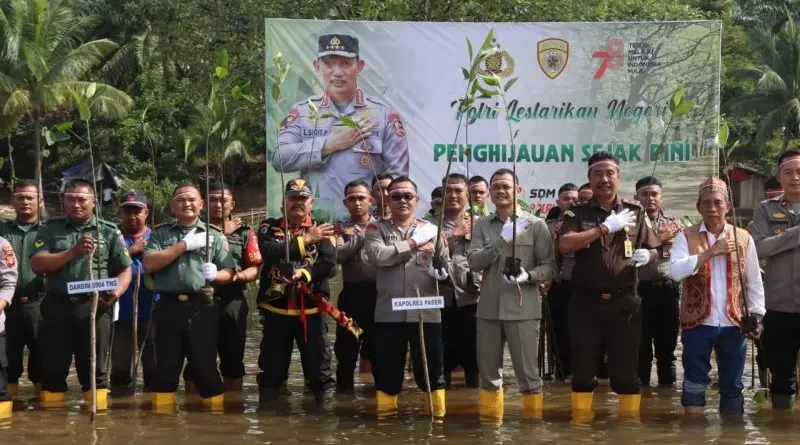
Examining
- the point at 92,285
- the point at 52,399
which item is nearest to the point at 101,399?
the point at 52,399

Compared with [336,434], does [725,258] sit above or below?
above

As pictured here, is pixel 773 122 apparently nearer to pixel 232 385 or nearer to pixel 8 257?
pixel 232 385

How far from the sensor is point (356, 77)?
42.9 feet

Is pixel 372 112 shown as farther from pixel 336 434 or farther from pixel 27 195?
pixel 336 434

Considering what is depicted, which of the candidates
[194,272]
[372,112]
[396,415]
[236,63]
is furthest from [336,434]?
[236,63]

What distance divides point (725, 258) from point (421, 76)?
6.02m

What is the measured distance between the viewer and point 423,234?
8141 millimetres

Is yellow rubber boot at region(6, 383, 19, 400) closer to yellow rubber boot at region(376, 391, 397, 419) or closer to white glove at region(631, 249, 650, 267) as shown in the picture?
yellow rubber boot at region(376, 391, 397, 419)

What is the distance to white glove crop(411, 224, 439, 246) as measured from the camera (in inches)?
319

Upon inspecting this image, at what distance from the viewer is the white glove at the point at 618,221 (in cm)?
757

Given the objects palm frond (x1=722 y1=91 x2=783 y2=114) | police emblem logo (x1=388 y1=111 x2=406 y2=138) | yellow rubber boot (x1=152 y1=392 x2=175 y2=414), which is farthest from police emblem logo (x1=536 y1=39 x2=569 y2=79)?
palm frond (x1=722 y1=91 x2=783 y2=114)

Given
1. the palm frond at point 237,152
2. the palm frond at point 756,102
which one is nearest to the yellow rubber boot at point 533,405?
the palm frond at point 237,152

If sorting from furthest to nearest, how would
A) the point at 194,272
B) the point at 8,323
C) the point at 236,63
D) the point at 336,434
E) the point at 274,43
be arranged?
the point at 236,63 < the point at 274,43 < the point at 8,323 < the point at 194,272 < the point at 336,434

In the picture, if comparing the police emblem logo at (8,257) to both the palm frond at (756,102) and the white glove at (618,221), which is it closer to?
the white glove at (618,221)
